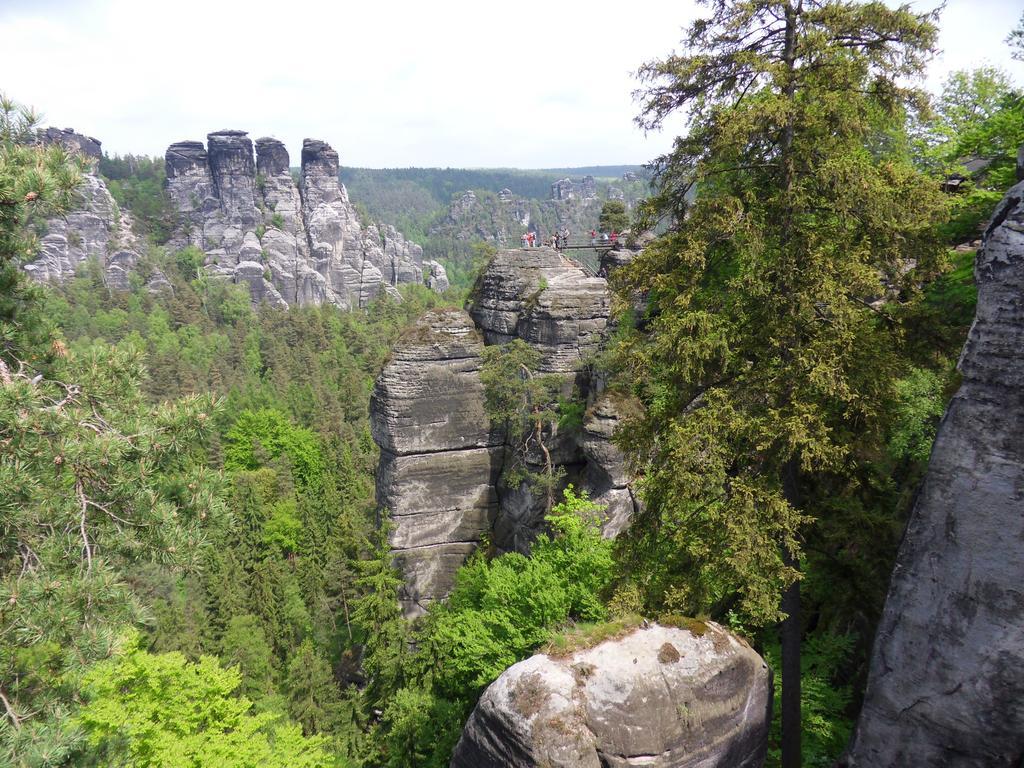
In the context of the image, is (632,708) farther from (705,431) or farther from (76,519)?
(76,519)

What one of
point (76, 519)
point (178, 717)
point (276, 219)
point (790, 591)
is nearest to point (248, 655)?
point (178, 717)

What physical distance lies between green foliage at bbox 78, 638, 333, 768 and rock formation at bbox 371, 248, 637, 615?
947 centimetres

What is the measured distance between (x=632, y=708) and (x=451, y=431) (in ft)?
52.8

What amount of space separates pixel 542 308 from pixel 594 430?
534 cm

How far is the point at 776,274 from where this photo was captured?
23.0ft

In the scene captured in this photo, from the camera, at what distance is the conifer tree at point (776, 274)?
6.64 m

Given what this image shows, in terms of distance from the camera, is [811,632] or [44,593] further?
[811,632]

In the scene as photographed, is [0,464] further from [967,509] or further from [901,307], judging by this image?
[901,307]

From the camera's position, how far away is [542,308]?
797 inches

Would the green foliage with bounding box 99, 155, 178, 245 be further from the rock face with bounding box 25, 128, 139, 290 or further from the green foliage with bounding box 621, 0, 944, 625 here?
the green foliage with bounding box 621, 0, 944, 625

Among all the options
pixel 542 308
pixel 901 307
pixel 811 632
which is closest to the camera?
pixel 901 307

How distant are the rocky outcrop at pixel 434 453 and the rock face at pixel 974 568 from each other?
55.7 ft

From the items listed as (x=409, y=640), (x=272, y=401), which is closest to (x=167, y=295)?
(x=272, y=401)

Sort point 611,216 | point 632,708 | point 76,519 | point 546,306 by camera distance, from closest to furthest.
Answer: point 76,519
point 632,708
point 546,306
point 611,216
